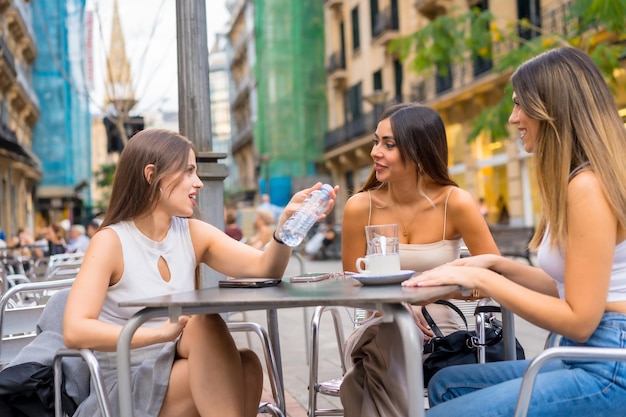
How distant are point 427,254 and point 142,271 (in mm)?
1258

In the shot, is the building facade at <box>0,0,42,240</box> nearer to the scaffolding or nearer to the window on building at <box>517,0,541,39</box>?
the scaffolding

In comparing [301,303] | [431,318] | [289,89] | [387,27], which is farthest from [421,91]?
A: [301,303]

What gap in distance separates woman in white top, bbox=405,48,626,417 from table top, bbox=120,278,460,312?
0.44 ft

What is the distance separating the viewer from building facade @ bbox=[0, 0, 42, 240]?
29828mm

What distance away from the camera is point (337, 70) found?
37500 mm

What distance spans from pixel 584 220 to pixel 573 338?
0.32 m

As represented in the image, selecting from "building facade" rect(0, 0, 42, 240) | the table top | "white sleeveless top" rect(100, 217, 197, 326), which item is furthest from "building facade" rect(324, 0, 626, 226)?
"building facade" rect(0, 0, 42, 240)

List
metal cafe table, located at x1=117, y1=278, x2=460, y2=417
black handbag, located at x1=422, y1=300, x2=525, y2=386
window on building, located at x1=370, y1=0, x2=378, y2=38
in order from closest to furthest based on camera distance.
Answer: metal cafe table, located at x1=117, y1=278, x2=460, y2=417 < black handbag, located at x1=422, y1=300, x2=525, y2=386 < window on building, located at x1=370, y1=0, x2=378, y2=38

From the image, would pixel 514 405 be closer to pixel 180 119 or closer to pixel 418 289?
pixel 418 289

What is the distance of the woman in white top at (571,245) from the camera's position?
7.09 feet

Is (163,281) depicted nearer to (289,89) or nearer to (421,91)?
(421,91)

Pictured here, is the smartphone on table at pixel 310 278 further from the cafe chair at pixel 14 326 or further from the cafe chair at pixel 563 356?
the cafe chair at pixel 14 326

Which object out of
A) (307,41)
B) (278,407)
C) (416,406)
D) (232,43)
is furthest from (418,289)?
(232,43)

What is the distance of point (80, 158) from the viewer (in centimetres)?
5066
